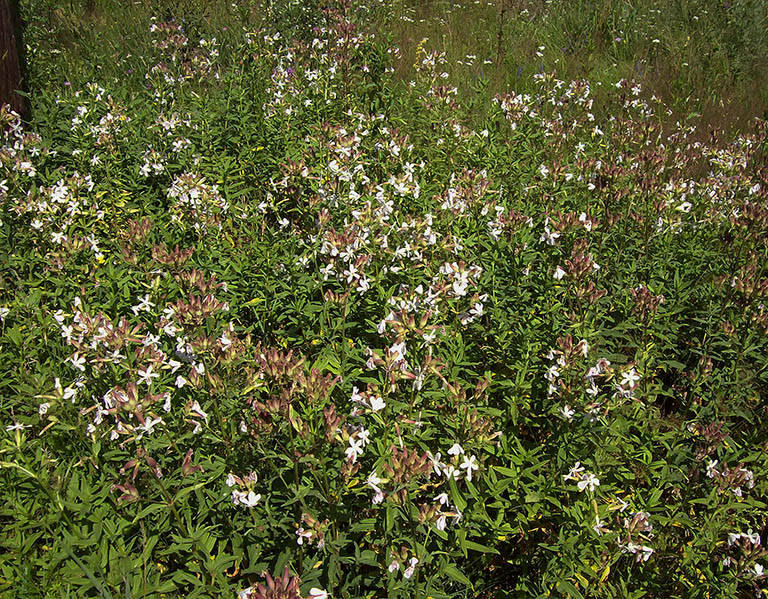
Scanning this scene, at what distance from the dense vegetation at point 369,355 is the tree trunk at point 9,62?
220 millimetres

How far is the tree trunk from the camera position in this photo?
5.42 meters

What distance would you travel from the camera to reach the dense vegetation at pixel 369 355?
2383 mm

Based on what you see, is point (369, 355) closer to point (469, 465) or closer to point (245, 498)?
point (469, 465)

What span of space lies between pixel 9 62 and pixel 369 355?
5079 mm

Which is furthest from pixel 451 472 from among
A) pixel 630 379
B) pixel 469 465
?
pixel 630 379

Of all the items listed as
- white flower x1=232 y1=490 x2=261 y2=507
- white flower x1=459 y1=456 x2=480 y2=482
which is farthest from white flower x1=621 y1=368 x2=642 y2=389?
white flower x1=232 y1=490 x2=261 y2=507

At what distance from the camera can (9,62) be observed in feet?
18.0

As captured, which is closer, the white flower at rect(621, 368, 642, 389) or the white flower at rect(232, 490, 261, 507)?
the white flower at rect(232, 490, 261, 507)

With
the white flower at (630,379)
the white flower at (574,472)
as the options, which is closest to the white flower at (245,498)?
the white flower at (574,472)

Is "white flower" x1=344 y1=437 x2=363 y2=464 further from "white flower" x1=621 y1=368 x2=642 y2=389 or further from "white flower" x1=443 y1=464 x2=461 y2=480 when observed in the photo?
"white flower" x1=621 y1=368 x2=642 y2=389

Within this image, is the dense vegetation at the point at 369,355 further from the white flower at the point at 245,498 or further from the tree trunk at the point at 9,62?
the tree trunk at the point at 9,62

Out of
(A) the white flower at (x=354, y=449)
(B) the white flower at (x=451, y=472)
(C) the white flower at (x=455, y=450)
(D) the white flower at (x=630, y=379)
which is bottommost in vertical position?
(B) the white flower at (x=451, y=472)

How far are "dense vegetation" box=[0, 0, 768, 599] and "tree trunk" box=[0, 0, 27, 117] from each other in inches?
8.7

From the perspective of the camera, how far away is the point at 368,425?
2709 millimetres
